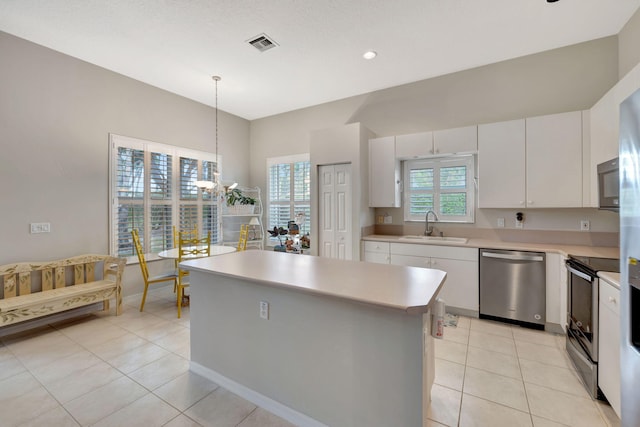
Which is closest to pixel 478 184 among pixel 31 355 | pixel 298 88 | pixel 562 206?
pixel 562 206

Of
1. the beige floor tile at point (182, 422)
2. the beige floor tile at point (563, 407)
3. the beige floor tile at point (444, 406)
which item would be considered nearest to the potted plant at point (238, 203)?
the beige floor tile at point (182, 422)

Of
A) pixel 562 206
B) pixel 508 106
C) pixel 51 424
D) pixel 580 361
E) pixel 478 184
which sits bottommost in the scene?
pixel 51 424

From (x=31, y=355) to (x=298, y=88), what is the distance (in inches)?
174

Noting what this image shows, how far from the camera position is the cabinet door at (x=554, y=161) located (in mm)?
2883

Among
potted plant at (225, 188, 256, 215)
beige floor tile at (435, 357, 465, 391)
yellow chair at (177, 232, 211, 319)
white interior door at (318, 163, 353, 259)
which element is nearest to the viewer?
beige floor tile at (435, 357, 465, 391)

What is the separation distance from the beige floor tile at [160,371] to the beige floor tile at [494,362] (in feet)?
8.23

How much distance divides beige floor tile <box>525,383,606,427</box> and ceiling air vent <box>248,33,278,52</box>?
399 centimetres

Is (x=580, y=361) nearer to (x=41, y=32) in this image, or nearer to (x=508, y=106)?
(x=508, y=106)

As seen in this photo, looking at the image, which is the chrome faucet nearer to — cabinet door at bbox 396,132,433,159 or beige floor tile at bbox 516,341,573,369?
cabinet door at bbox 396,132,433,159

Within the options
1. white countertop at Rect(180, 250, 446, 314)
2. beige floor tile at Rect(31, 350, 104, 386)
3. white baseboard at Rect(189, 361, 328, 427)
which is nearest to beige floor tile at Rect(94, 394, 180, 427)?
white baseboard at Rect(189, 361, 328, 427)

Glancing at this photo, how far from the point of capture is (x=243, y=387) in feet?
6.49

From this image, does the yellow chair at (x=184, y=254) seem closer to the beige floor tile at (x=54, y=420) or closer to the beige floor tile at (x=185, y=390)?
the beige floor tile at (x=185, y=390)

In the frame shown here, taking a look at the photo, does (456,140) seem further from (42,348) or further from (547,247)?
(42,348)

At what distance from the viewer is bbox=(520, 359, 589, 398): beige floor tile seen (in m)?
2.03
